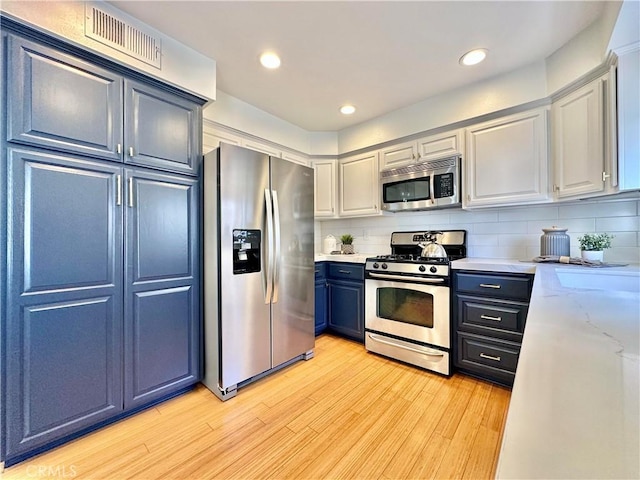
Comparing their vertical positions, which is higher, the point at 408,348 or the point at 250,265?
the point at 250,265

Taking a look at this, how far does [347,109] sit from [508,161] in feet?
5.10

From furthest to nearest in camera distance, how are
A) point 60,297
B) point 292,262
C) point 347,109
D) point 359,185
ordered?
point 359,185
point 347,109
point 292,262
point 60,297

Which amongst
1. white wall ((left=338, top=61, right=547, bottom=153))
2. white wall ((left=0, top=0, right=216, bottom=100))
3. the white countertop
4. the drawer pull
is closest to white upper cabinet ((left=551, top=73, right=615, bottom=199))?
white wall ((left=338, top=61, right=547, bottom=153))

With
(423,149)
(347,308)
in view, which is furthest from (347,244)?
(423,149)

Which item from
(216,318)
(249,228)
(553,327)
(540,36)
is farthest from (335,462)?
(540,36)

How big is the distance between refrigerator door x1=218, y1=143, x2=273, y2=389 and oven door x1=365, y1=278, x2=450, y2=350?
103 cm

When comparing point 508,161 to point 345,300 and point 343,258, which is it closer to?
point 343,258

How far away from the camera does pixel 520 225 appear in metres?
2.45

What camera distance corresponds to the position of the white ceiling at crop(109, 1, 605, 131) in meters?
1.60

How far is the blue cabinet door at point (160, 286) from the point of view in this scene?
168cm

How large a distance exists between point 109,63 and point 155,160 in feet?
1.83

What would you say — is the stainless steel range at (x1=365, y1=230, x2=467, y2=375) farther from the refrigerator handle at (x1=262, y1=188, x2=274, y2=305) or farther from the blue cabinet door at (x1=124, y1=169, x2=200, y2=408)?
the blue cabinet door at (x1=124, y1=169, x2=200, y2=408)

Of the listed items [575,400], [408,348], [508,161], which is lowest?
[408,348]

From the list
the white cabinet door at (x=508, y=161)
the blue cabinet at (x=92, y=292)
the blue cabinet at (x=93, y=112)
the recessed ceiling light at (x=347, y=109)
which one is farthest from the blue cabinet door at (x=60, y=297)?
the white cabinet door at (x=508, y=161)
